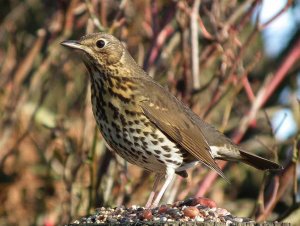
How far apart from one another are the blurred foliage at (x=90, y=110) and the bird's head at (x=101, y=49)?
36 centimetres

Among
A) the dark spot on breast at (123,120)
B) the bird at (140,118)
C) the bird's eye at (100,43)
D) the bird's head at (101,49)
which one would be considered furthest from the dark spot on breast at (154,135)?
the bird's eye at (100,43)

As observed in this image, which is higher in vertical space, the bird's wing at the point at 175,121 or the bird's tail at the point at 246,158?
the bird's wing at the point at 175,121

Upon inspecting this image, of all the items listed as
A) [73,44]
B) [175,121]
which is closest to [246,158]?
[175,121]

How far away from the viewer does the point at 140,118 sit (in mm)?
6168

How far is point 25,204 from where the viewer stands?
29.9ft

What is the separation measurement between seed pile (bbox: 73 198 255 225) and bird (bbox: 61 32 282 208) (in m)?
0.99

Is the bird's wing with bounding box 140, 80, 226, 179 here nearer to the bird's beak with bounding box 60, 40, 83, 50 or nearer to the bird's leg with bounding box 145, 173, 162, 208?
the bird's leg with bounding box 145, 173, 162, 208

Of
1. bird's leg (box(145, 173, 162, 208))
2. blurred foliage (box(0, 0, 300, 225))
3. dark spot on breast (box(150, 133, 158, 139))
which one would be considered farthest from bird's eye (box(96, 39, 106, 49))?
bird's leg (box(145, 173, 162, 208))

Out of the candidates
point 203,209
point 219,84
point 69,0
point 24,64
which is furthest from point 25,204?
point 203,209

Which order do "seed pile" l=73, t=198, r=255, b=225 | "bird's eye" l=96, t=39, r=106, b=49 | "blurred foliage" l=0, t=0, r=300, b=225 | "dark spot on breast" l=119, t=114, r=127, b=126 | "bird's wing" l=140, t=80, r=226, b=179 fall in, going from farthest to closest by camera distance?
1. "blurred foliage" l=0, t=0, r=300, b=225
2. "bird's eye" l=96, t=39, r=106, b=49
3. "bird's wing" l=140, t=80, r=226, b=179
4. "dark spot on breast" l=119, t=114, r=127, b=126
5. "seed pile" l=73, t=198, r=255, b=225

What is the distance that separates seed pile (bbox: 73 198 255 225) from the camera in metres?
4.71

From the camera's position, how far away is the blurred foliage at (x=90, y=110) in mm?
7086

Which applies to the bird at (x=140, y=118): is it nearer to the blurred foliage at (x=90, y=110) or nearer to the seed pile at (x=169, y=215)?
the blurred foliage at (x=90, y=110)

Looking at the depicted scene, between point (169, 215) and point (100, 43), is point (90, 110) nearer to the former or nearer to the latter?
point (100, 43)
